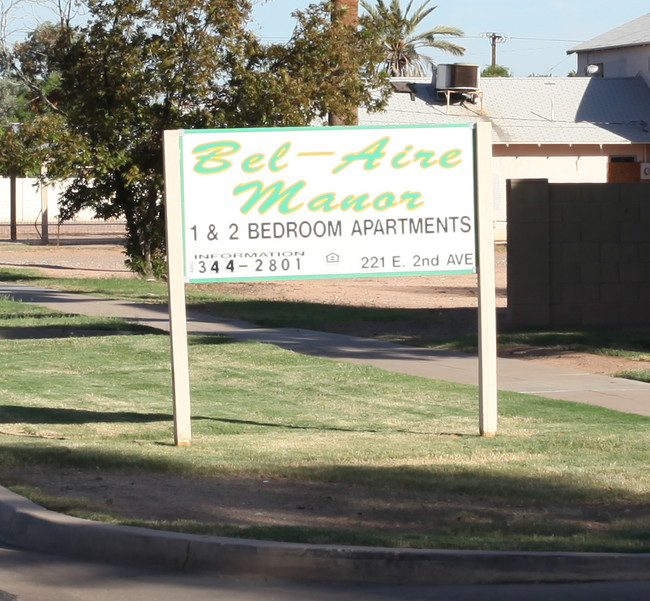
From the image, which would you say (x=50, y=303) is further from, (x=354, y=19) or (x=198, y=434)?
(x=198, y=434)

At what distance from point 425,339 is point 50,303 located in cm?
893

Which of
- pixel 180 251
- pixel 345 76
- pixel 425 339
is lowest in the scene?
pixel 425 339

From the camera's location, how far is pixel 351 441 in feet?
28.6

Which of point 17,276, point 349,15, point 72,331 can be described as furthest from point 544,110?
point 72,331

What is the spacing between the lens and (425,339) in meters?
16.2

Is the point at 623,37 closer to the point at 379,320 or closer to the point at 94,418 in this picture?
the point at 379,320

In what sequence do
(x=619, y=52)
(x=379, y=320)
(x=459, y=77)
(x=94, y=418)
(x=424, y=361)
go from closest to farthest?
(x=94, y=418), (x=424, y=361), (x=379, y=320), (x=459, y=77), (x=619, y=52)

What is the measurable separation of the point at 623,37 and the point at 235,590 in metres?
50.0

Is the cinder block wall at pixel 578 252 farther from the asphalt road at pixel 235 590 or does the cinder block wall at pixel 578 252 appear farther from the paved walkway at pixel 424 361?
the asphalt road at pixel 235 590

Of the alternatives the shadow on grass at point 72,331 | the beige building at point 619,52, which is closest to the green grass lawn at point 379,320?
the shadow on grass at point 72,331

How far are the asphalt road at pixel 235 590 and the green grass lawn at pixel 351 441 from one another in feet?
1.05

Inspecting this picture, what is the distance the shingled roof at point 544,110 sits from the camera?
43.6m

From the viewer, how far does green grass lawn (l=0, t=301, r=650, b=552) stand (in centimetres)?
613

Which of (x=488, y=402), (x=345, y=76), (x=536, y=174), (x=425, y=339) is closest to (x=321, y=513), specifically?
(x=488, y=402)
